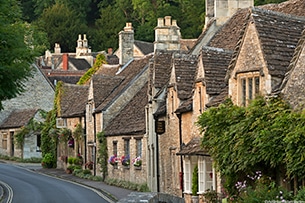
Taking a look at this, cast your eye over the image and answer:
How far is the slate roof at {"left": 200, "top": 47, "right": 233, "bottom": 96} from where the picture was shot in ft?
86.9

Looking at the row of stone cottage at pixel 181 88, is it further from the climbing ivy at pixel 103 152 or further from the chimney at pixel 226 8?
the climbing ivy at pixel 103 152

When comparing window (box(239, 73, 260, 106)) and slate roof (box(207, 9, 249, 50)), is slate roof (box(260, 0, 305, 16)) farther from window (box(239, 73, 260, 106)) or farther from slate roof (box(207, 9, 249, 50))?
window (box(239, 73, 260, 106))

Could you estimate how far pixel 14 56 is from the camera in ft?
91.8

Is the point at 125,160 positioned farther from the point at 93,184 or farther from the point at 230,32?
the point at 230,32

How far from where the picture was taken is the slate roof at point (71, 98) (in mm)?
56125

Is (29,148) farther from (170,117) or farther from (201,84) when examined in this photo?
(201,84)

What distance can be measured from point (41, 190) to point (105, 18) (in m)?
95.8

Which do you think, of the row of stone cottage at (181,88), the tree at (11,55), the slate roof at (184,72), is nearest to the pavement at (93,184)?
the row of stone cottage at (181,88)

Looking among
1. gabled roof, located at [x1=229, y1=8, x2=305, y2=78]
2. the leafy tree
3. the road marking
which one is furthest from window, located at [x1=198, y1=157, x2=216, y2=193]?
the leafy tree

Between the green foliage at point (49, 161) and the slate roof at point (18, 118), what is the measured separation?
856 centimetres

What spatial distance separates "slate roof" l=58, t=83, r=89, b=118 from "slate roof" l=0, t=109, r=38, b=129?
9192mm

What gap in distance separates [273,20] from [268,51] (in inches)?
65.8

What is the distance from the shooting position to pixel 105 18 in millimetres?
132875

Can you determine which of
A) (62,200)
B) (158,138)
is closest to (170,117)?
(158,138)
